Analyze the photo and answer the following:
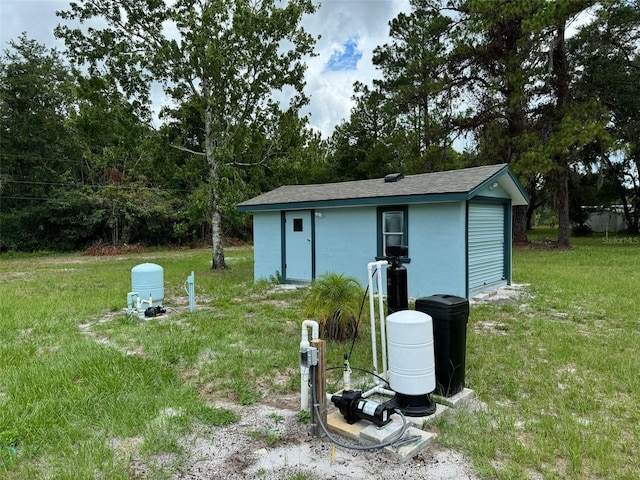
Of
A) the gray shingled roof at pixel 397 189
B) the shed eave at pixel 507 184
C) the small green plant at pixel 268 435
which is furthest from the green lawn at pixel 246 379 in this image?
the gray shingled roof at pixel 397 189

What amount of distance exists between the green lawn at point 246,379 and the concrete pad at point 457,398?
0.14m

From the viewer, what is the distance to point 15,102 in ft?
66.9

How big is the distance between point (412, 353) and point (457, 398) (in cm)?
70

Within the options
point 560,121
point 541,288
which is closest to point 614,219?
point 560,121

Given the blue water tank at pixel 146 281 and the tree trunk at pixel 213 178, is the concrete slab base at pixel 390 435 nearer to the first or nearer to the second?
the blue water tank at pixel 146 281

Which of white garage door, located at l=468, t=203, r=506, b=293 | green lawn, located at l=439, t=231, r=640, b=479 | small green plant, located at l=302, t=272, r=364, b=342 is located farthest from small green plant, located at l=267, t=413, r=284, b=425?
white garage door, located at l=468, t=203, r=506, b=293

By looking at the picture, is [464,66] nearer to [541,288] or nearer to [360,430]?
[541,288]

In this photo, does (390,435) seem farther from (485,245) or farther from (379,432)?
(485,245)

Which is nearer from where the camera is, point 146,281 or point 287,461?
point 287,461

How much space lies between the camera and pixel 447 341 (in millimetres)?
3020

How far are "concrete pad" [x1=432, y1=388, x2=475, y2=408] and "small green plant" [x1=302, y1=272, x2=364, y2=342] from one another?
1.52 meters

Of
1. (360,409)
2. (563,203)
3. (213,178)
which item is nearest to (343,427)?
(360,409)

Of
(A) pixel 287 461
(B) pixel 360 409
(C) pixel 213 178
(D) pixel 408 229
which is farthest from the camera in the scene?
(C) pixel 213 178

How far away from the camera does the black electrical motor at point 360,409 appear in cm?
252
